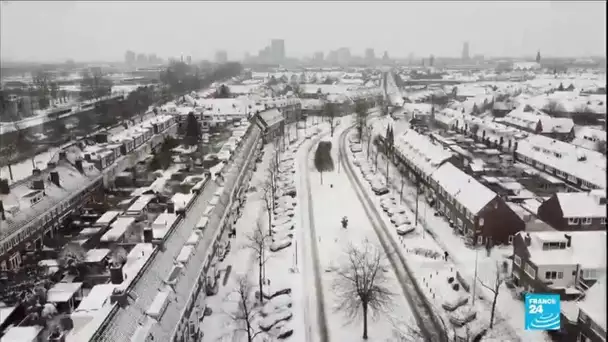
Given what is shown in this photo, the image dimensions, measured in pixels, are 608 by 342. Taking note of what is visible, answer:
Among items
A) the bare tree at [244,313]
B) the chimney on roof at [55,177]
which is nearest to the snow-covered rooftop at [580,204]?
the bare tree at [244,313]

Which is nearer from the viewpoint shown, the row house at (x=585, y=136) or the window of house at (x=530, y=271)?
the window of house at (x=530, y=271)

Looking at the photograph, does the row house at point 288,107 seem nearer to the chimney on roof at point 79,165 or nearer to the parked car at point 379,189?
the parked car at point 379,189

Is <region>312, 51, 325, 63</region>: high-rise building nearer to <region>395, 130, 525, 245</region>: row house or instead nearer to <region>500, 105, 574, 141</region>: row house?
<region>500, 105, 574, 141</region>: row house

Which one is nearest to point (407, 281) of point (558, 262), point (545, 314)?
point (558, 262)

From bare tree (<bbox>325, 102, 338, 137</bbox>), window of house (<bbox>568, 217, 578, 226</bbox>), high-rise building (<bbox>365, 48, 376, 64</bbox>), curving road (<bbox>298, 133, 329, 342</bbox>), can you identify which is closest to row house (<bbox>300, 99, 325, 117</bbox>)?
bare tree (<bbox>325, 102, 338, 137</bbox>)

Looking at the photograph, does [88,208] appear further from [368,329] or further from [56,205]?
[368,329]

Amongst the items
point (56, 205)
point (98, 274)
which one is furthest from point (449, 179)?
point (56, 205)

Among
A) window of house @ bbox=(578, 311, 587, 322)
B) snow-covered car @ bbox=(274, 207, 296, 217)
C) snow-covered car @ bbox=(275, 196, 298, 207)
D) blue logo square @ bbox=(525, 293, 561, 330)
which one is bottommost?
snow-covered car @ bbox=(274, 207, 296, 217)
